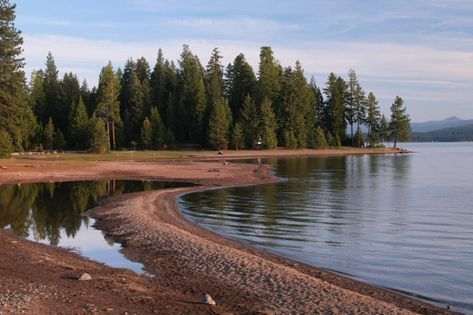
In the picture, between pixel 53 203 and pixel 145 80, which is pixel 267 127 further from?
pixel 53 203

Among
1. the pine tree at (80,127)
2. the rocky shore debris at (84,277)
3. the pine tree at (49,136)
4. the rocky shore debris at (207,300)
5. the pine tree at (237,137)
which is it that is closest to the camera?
the rocky shore debris at (207,300)

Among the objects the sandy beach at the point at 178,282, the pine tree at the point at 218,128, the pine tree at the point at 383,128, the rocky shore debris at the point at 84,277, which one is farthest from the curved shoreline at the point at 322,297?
the pine tree at the point at 383,128

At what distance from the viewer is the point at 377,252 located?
1825 centimetres

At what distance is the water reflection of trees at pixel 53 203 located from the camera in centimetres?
2261

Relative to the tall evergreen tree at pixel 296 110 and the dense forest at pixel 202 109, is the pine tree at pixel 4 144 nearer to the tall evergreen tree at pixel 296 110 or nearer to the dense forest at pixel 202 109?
the dense forest at pixel 202 109

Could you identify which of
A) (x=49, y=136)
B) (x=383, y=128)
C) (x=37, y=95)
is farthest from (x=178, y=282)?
(x=383, y=128)

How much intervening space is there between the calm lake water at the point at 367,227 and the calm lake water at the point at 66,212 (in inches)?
215

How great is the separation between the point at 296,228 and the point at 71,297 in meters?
13.7

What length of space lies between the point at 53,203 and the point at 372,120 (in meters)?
119

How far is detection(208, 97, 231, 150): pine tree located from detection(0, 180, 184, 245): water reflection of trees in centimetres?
5912

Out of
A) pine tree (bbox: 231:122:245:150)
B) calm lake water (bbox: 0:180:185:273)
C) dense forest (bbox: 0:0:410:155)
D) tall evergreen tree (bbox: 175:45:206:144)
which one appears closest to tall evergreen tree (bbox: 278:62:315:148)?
dense forest (bbox: 0:0:410:155)

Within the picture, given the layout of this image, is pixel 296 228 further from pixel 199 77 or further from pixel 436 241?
pixel 199 77

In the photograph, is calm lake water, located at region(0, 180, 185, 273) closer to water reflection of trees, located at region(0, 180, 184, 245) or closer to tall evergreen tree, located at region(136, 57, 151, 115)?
water reflection of trees, located at region(0, 180, 184, 245)

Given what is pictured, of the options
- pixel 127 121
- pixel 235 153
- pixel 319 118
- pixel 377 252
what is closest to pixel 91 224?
pixel 377 252
